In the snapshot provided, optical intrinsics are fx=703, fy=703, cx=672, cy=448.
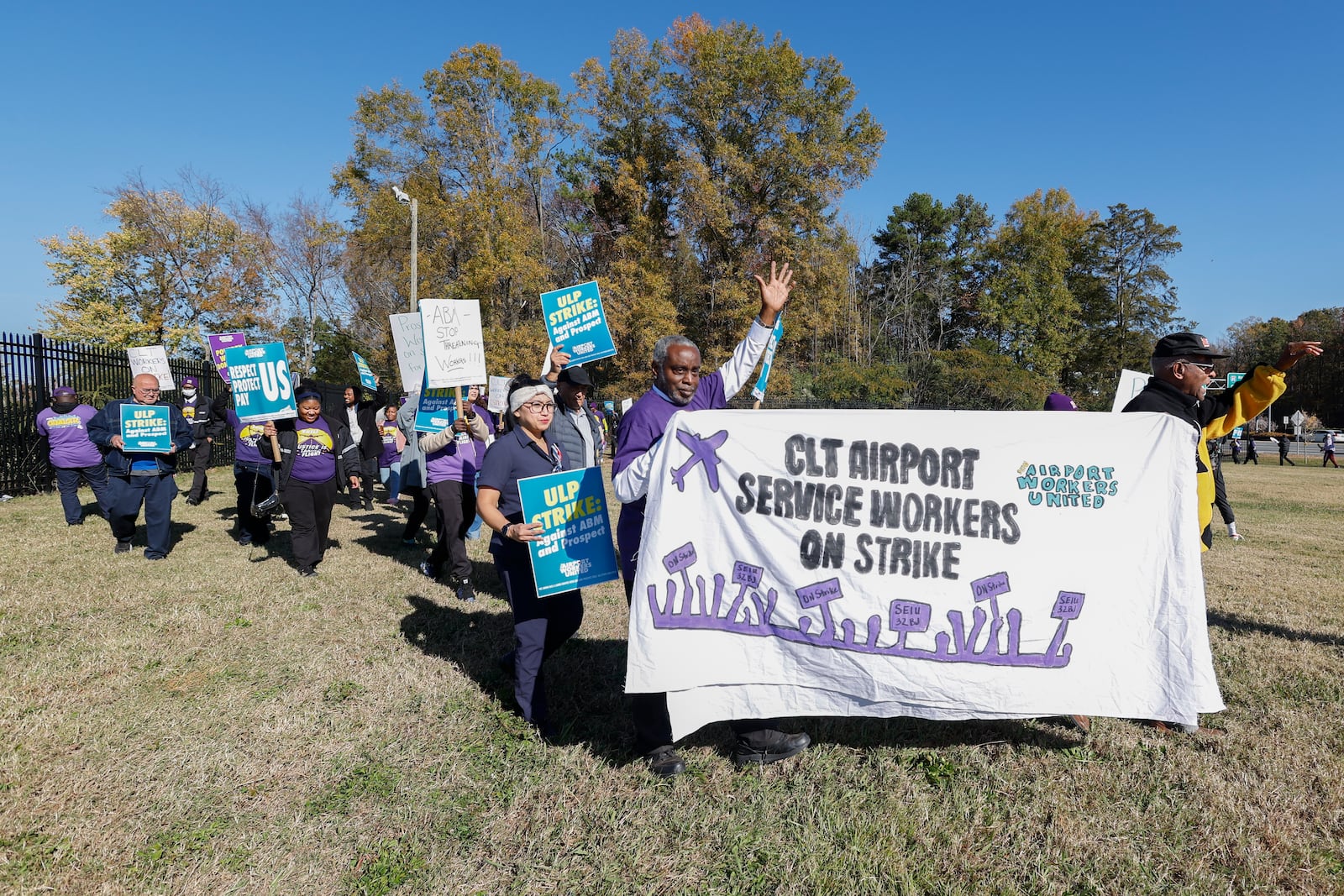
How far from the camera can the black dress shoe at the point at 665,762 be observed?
146 inches

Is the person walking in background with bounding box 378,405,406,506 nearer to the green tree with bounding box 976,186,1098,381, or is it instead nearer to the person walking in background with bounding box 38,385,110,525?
the person walking in background with bounding box 38,385,110,525

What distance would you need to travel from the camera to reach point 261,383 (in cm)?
766

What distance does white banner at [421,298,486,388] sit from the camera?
21.2 ft

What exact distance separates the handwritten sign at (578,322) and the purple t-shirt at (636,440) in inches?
152

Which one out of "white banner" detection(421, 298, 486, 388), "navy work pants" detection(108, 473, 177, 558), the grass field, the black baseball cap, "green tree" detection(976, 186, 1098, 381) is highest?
"green tree" detection(976, 186, 1098, 381)

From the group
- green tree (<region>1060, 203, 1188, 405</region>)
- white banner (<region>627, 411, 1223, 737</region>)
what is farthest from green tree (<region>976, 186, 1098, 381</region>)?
white banner (<region>627, 411, 1223, 737</region>)

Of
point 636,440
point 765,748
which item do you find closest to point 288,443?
point 636,440

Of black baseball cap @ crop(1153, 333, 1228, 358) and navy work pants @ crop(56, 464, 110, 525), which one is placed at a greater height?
black baseball cap @ crop(1153, 333, 1228, 358)

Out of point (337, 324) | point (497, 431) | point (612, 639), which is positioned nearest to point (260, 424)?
point (497, 431)

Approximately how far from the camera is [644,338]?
1159 inches

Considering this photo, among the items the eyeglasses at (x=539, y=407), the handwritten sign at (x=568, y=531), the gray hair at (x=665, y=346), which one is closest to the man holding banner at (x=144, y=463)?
the eyeglasses at (x=539, y=407)

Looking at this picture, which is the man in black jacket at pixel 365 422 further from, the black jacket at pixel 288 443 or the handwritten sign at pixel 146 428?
the handwritten sign at pixel 146 428

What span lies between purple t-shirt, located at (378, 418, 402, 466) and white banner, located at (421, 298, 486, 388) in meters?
5.66

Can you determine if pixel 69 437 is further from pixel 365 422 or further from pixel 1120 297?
pixel 1120 297
